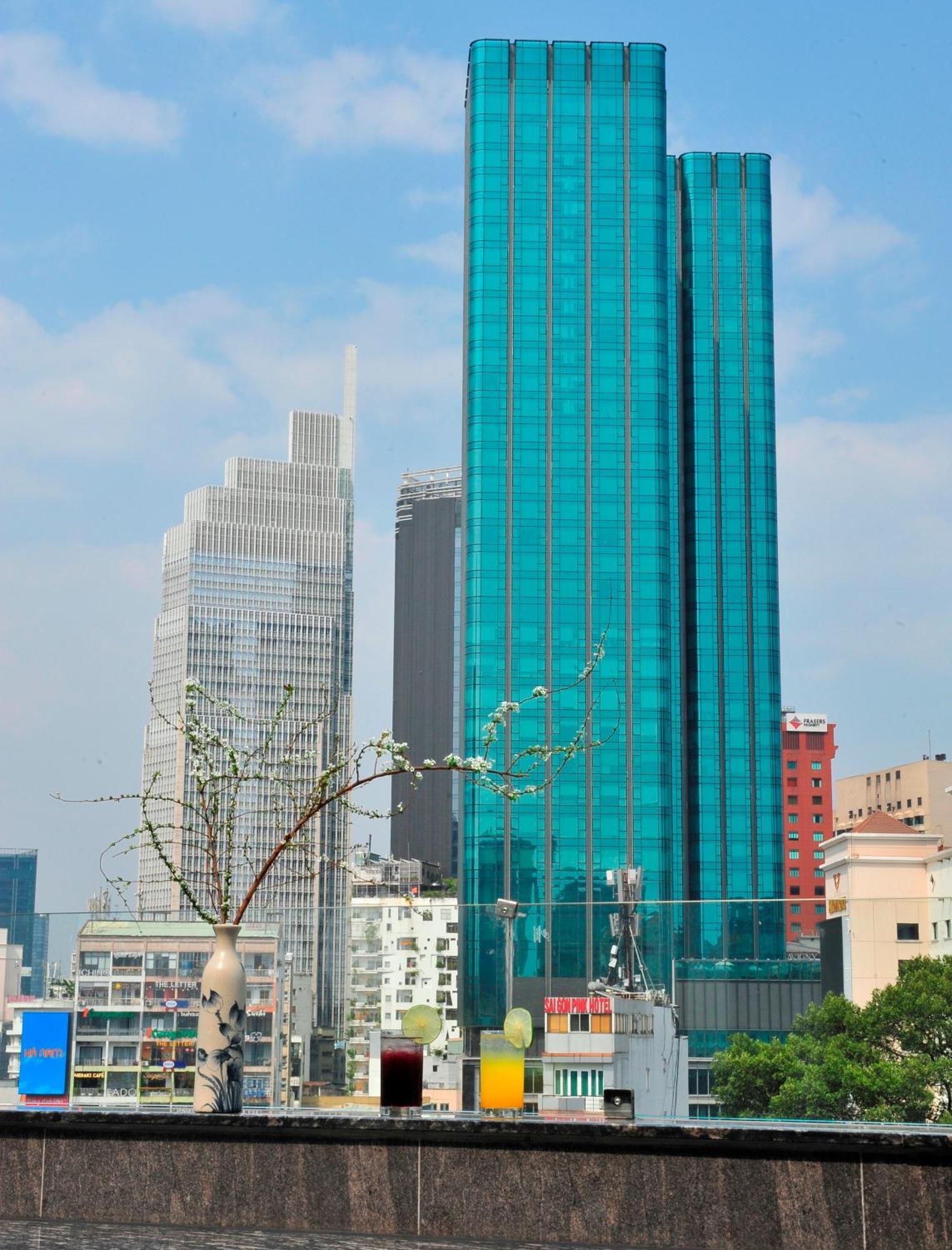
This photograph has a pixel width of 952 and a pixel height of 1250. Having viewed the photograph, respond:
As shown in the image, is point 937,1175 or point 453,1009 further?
point 453,1009

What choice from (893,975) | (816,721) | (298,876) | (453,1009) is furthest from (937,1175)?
(816,721)

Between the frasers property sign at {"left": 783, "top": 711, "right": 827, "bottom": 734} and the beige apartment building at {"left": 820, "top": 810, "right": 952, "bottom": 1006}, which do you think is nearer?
the beige apartment building at {"left": 820, "top": 810, "right": 952, "bottom": 1006}

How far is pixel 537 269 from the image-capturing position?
93.6 metres

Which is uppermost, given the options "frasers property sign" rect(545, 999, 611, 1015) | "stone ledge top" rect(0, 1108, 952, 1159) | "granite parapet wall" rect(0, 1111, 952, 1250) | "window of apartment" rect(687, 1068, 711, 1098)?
"frasers property sign" rect(545, 999, 611, 1015)

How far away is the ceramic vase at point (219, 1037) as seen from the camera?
9.13m

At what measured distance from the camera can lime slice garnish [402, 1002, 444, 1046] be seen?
9.26m

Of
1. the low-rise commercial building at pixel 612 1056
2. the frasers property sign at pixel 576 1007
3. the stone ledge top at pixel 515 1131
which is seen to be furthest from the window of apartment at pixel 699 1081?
the stone ledge top at pixel 515 1131

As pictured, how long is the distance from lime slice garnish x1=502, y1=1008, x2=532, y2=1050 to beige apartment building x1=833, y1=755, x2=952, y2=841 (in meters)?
118

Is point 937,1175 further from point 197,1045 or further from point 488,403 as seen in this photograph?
point 488,403

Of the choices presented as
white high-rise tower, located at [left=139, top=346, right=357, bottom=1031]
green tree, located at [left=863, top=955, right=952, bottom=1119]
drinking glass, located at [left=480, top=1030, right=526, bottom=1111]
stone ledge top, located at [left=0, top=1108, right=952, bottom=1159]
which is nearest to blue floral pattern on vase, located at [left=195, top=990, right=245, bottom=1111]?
stone ledge top, located at [left=0, top=1108, right=952, bottom=1159]

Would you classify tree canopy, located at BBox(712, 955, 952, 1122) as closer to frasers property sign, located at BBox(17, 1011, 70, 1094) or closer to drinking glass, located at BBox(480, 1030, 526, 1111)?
drinking glass, located at BBox(480, 1030, 526, 1111)

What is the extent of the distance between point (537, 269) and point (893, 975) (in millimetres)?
87111

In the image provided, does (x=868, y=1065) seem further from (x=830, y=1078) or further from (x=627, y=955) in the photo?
(x=627, y=955)

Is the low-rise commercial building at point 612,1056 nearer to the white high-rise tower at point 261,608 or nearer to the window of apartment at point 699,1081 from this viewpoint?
the window of apartment at point 699,1081
